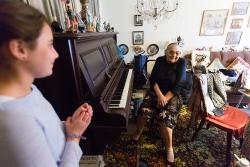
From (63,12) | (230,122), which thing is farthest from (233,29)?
(63,12)

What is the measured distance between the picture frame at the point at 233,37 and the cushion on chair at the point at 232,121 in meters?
2.28

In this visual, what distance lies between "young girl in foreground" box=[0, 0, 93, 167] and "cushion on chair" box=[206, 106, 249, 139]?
1797 millimetres

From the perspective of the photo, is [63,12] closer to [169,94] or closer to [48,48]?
[48,48]

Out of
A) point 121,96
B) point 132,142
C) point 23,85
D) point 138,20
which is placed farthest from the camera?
point 138,20

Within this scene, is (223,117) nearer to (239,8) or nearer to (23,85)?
(23,85)

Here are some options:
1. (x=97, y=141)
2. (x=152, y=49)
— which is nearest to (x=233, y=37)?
(x=152, y=49)

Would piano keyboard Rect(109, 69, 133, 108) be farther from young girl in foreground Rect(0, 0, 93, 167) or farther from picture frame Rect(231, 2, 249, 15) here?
picture frame Rect(231, 2, 249, 15)

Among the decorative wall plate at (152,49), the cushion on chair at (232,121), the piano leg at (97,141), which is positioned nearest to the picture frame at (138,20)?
the decorative wall plate at (152,49)

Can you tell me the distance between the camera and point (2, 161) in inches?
18.1

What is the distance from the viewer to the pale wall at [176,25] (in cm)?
355

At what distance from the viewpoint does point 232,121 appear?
1886 millimetres

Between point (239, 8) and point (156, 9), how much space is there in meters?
1.68

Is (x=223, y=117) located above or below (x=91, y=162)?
below

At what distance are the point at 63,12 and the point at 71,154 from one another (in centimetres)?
132
